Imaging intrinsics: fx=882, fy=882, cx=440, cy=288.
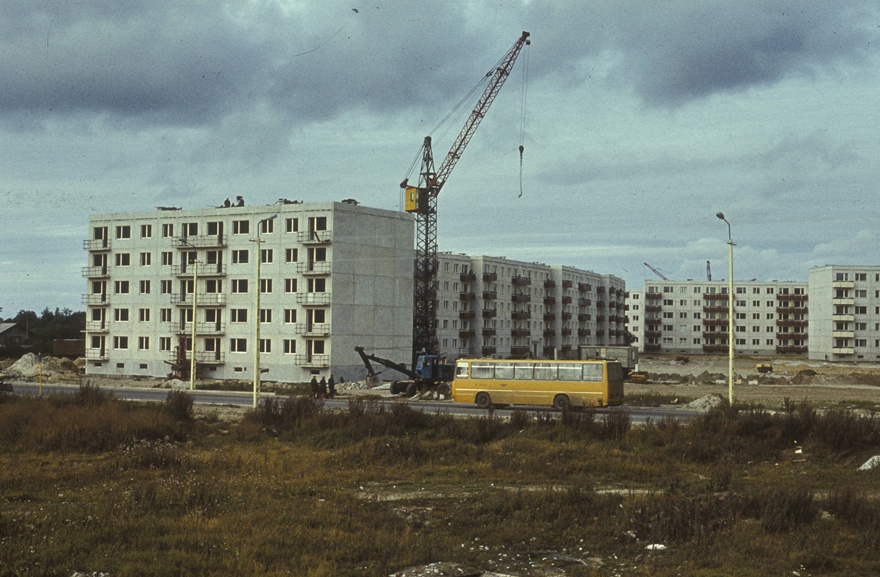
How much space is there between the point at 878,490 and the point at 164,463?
1848 cm

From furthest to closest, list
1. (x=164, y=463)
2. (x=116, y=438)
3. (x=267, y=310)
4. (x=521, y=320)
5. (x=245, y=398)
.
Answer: (x=521, y=320) < (x=267, y=310) < (x=245, y=398) < (x=116, y=438) < (x=164, y=463)

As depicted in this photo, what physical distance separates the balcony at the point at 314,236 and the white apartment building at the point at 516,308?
33551mm

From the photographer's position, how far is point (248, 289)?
79500 millimetres

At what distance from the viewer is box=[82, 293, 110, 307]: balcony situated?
3469 inches

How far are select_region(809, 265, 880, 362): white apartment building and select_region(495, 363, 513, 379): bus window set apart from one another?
116 metres

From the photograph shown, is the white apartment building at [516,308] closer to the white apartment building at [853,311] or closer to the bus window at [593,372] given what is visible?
the white apartment building at [853,311]

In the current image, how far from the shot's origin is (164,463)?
24.6 metres

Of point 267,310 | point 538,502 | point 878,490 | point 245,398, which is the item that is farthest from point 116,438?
point 267,310

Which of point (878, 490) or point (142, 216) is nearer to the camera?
point (878, 490)

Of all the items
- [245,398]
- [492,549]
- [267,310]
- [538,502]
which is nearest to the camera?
[492,549]

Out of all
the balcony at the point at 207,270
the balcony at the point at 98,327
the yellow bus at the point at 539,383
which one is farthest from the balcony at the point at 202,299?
the yellow bus at the point at 539,383

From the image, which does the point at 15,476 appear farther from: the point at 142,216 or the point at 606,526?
the point at 142,216

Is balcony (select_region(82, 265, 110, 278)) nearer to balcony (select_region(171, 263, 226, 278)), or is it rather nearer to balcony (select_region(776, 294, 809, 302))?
balcony (select_region(171, 263, 226, 278))

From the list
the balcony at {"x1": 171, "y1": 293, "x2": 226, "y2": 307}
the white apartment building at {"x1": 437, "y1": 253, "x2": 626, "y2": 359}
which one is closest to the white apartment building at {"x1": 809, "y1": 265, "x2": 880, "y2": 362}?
the white apartment building at {"x1": 437, "y1": 253, "x2": 626, "y2": 359}
